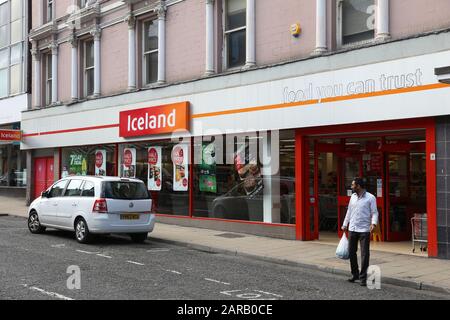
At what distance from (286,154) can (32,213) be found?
7304 mm

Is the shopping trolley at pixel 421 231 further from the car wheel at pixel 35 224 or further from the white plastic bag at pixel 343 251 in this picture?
the car wheel at pixel 35 224

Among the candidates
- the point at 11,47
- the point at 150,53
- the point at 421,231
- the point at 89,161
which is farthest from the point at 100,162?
the point at 421,231

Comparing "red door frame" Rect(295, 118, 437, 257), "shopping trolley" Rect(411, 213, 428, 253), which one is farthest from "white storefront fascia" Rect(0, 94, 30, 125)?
"shopping trolley" Rect(411, 213, 428, 253)

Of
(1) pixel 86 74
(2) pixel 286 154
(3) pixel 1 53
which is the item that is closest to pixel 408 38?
(2) pixel 286 154

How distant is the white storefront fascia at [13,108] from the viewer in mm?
26047

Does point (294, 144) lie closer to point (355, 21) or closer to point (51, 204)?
point (355, 21)

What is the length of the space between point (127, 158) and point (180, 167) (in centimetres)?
307

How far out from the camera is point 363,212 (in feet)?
29.3

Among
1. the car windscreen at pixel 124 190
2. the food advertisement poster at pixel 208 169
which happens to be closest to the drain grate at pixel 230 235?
the food advertisement poster at pixel 208 169

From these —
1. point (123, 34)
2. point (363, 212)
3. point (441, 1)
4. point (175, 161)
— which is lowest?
A: point (363, 212)

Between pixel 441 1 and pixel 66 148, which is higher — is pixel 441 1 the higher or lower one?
the higher one

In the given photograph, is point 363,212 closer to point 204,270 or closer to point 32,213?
point 204,270

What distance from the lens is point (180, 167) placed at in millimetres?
17312

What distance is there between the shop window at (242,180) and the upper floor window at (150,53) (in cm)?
401
